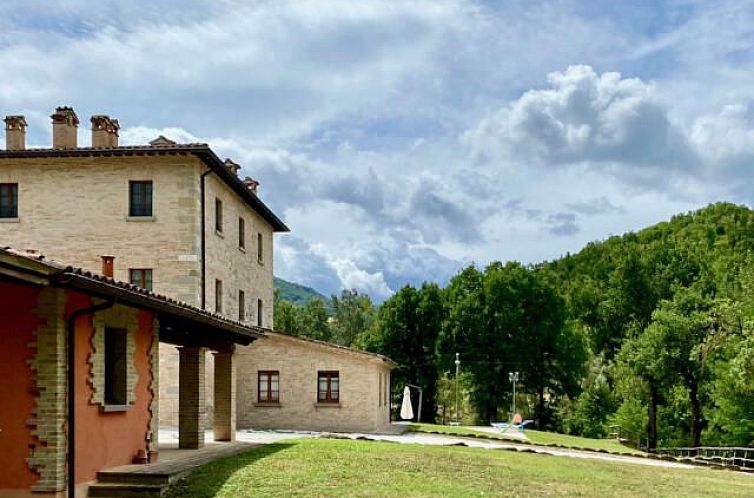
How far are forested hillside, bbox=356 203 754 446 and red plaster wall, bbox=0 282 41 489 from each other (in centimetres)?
3580

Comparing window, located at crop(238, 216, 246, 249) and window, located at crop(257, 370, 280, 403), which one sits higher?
window, located at crop(238, 216, 246, 249)

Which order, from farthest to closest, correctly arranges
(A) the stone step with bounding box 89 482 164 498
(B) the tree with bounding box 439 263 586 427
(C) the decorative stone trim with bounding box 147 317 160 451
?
(B) the tree with bounding box 439 263 586 427, (C) the decorative stone trim with bounding box 147 317 160 451, (A) the stone step with bounding box 89 482 164 498

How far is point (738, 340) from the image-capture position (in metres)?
45.9

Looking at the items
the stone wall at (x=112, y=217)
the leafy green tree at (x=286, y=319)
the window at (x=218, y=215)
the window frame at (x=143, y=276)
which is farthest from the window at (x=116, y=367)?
the leafy green tree at (x=286, y=319)

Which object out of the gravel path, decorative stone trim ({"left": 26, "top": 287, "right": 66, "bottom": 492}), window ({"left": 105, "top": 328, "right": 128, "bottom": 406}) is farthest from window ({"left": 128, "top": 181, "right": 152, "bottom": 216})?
decorative stone trim ({"left": 26, "top": 287, "right": 66, "bottom": 492})

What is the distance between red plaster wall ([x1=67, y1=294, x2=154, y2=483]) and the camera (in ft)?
44.0

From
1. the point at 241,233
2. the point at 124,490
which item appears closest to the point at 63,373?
the point at 124,490

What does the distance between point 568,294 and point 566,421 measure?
1594 centimetres

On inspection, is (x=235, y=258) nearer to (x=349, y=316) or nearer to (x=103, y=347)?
(x=103, y=347)

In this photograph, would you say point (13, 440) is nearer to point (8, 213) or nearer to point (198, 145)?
point (198, 145)

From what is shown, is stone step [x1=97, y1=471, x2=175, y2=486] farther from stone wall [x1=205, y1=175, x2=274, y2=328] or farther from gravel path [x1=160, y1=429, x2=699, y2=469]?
stone wall [x1=205, y1=175, x2=274, y2=328]

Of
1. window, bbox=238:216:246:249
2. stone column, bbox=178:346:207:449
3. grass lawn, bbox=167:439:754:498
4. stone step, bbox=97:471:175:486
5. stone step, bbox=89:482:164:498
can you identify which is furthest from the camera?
window, bbox=238:216:246:249

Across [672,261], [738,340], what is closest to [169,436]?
[738,340]

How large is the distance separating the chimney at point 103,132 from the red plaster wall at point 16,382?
18.6 m
